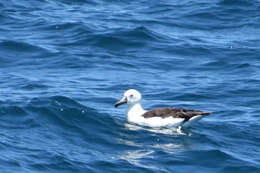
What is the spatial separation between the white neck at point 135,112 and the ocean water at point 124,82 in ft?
1.10

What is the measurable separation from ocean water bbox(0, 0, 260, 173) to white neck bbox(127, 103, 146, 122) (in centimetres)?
33

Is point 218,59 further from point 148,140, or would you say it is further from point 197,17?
point 148,140

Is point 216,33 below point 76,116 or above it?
above

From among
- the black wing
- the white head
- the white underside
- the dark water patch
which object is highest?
the dark water patch

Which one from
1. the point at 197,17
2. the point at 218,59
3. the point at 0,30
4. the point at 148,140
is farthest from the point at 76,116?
the point at 197,17

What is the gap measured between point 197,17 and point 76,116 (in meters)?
12.7

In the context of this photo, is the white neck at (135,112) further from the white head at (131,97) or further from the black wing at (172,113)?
the black wing at (172,113)

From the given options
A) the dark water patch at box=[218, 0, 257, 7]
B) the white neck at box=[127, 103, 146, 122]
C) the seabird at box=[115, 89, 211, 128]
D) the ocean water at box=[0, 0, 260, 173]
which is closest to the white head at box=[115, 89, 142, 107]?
the seabird at box=[115, 89, 211, 128]

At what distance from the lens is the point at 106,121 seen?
18.3 metres

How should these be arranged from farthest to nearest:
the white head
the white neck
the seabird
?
the white head
the white neck
the seabird

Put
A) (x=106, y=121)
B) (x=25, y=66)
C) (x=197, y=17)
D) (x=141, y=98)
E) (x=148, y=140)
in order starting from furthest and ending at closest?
(x=197, y=17) < (x=25, y=66) < (x=141, y=98) < (x=106, y=121) < (x=148, y=140)

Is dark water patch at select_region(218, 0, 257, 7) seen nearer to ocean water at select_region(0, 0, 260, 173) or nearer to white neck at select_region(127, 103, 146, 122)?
ocean water at select_region(0, 0, 260, 173)

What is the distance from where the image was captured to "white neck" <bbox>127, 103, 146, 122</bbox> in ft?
62.1

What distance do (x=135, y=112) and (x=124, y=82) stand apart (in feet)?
9.56
